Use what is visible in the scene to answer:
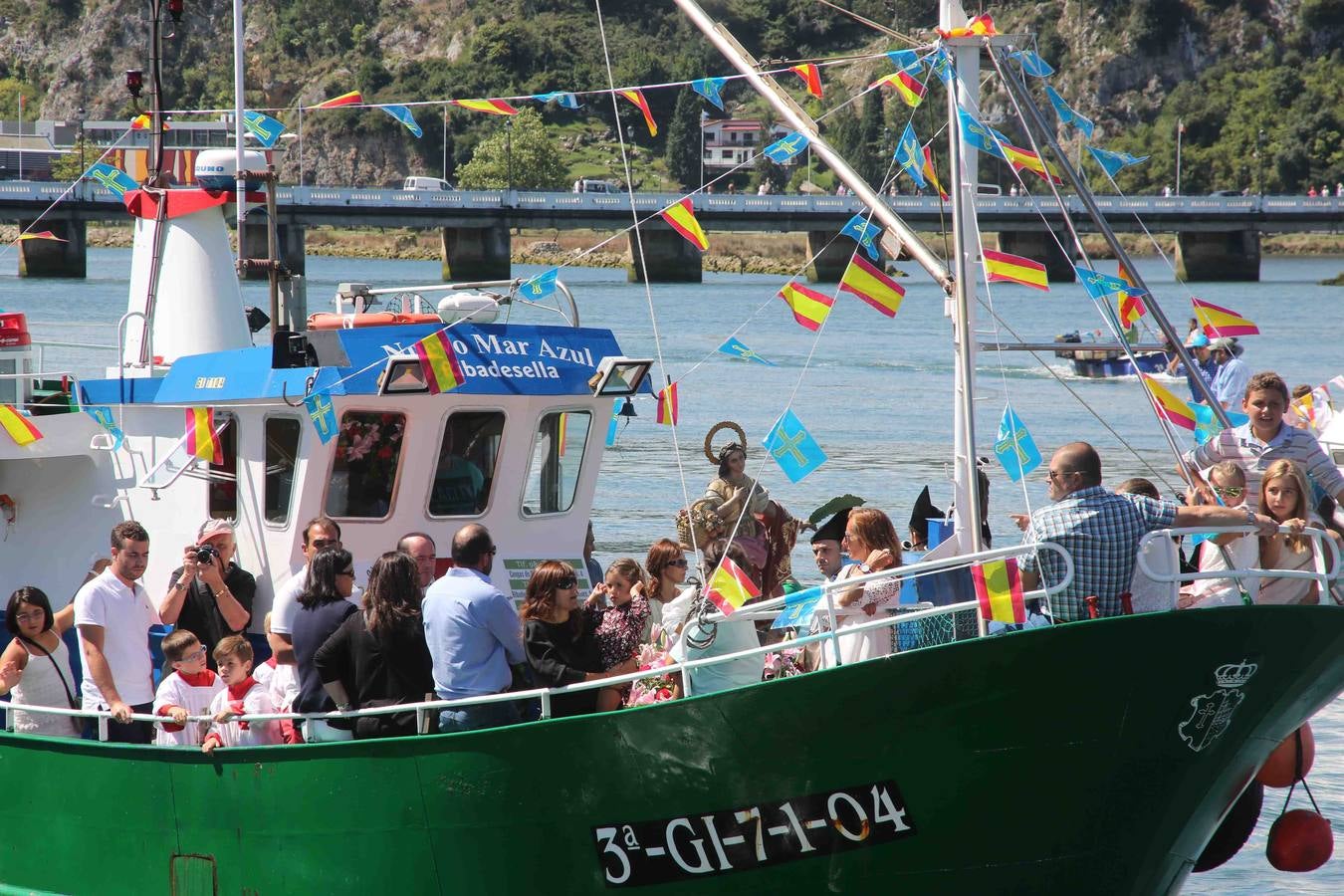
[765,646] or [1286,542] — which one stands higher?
[1286,542]

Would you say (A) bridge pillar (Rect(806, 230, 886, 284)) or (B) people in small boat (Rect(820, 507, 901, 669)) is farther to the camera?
(A) bridge pillar (Rect(806, 230, 886, 284))

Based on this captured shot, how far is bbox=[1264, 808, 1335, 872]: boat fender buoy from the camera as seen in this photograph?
31.7 feet

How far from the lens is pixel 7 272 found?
7662 centimetres

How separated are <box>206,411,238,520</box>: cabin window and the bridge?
5653cm

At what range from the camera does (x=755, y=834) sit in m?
8.19

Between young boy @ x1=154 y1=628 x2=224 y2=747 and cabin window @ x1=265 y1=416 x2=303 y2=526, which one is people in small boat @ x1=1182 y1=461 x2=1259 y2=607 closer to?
young boy @ x1=154 y1=628 x2=224 y2=747

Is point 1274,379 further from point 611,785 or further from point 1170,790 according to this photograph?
point 611,785

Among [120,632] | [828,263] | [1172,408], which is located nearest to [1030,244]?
[828,263]

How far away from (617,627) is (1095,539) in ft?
7.61

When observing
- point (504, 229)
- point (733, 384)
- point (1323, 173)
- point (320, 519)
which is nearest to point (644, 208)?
point (504, 229)

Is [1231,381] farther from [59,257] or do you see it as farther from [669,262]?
[669,262]

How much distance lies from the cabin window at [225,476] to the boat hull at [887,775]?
2503mm

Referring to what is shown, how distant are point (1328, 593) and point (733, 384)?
33.3 meters

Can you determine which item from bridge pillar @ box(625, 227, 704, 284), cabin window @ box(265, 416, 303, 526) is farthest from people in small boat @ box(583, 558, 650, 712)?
bridge pillar @ box(625, 227, 704, 284)
